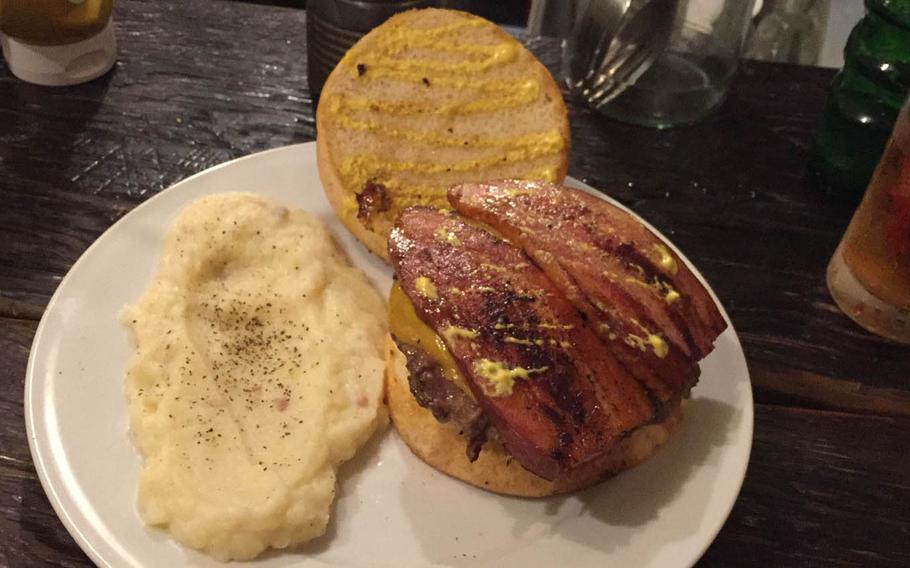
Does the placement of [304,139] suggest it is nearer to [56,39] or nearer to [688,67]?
[56,39]

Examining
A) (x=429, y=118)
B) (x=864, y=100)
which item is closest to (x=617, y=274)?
(x=429, y=118)

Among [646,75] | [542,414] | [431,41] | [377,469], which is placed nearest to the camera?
[542,414]

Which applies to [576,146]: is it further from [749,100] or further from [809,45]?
[809,45]

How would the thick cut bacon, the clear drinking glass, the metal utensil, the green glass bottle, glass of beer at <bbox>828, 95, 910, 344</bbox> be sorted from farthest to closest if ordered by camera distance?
the clear drinking glass, the metal utensil, the green glass bottle, glass of beer at <bbox>828, 95, 910, 344</bbox>, the thick cut bacon

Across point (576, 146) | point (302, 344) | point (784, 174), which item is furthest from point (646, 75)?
point (302, 344)

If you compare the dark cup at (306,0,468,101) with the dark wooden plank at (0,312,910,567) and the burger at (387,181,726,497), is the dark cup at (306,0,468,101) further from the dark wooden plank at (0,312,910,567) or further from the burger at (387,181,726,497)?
the dark wooden plank at (0,312,910,567)

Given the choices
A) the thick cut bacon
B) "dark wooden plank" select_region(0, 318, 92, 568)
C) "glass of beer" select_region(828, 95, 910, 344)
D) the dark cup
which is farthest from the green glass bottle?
"dark wooden plank" select_region(0, 318, 92, 568)

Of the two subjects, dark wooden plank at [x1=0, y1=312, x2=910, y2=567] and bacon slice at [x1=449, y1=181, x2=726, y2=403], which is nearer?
bacon slice at [x1=449, y1=181, x2=726, y2=403]
